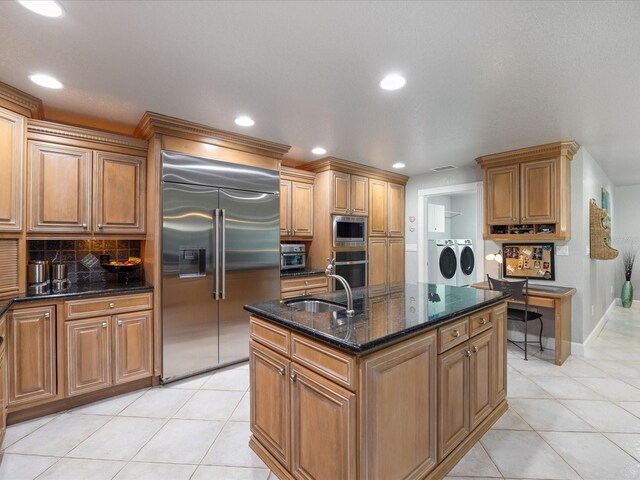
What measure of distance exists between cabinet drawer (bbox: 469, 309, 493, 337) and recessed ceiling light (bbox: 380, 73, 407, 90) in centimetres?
163

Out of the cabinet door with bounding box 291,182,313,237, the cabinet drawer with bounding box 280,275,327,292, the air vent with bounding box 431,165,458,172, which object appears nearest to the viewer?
the cabinet drawer with bounding box 280,275,327,292

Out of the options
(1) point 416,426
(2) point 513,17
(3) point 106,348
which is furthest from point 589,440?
(3) point 106,348

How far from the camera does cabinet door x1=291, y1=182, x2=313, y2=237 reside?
429 cm

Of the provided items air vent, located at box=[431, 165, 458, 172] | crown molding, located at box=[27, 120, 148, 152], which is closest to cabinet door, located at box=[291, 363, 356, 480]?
crown molding, located at box=[27, 120, 148, 152]

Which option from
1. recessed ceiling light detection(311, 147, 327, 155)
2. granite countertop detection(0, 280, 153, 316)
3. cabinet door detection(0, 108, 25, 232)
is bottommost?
granite countertop detection(0, 280, 153, 316)

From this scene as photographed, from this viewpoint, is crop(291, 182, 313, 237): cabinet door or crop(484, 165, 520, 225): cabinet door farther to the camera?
crop(291, 182, 313, 237): cabinet door

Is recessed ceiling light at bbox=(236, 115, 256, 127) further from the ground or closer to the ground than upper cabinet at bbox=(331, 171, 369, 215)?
further from the ground

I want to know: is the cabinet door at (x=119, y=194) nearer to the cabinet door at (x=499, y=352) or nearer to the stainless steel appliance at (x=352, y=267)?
the stainless steel appliance at (x=352, y=267)

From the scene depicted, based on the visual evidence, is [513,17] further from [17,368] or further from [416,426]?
[17,368]

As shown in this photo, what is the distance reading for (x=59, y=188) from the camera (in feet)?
8.97

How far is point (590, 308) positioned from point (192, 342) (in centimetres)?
475

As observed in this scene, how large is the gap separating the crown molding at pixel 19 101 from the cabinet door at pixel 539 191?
193 inches

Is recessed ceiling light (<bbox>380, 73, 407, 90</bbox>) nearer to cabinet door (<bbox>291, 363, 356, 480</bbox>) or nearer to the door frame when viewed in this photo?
cabinet door (<bbox>291, 363, 356, 480</bbox>)

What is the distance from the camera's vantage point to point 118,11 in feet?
5.14
